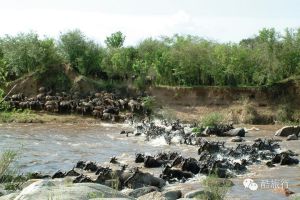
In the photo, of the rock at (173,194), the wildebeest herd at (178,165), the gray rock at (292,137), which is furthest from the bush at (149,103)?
the rock at (173,194)

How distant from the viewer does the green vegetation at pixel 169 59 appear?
185 ft

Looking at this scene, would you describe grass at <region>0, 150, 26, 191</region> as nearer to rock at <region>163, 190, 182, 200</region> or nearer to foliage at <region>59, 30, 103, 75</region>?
rock at <region>163, 190, 182, 200</region>

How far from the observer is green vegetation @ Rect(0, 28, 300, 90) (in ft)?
185

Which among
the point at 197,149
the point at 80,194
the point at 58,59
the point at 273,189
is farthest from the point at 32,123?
the point at 80,194

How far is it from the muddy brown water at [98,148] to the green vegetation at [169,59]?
1005cm

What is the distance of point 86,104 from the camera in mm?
53406

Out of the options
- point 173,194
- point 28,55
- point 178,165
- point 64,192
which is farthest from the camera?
point 28,55

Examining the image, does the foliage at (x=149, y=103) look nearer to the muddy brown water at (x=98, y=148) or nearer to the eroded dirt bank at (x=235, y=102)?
the eroded dirt bank at (x=235, y=102)

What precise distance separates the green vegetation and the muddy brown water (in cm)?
1005

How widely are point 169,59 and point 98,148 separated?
27.2 m

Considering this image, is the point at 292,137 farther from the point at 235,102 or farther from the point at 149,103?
the point at 149,103

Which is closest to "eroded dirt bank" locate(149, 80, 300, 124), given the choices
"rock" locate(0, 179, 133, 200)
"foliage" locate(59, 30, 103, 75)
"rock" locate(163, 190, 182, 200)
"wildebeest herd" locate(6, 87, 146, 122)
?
"wildebeest herd" locate(6, 87, 146, 122)

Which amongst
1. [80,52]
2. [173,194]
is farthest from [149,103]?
[173,194]

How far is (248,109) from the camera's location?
171ft
